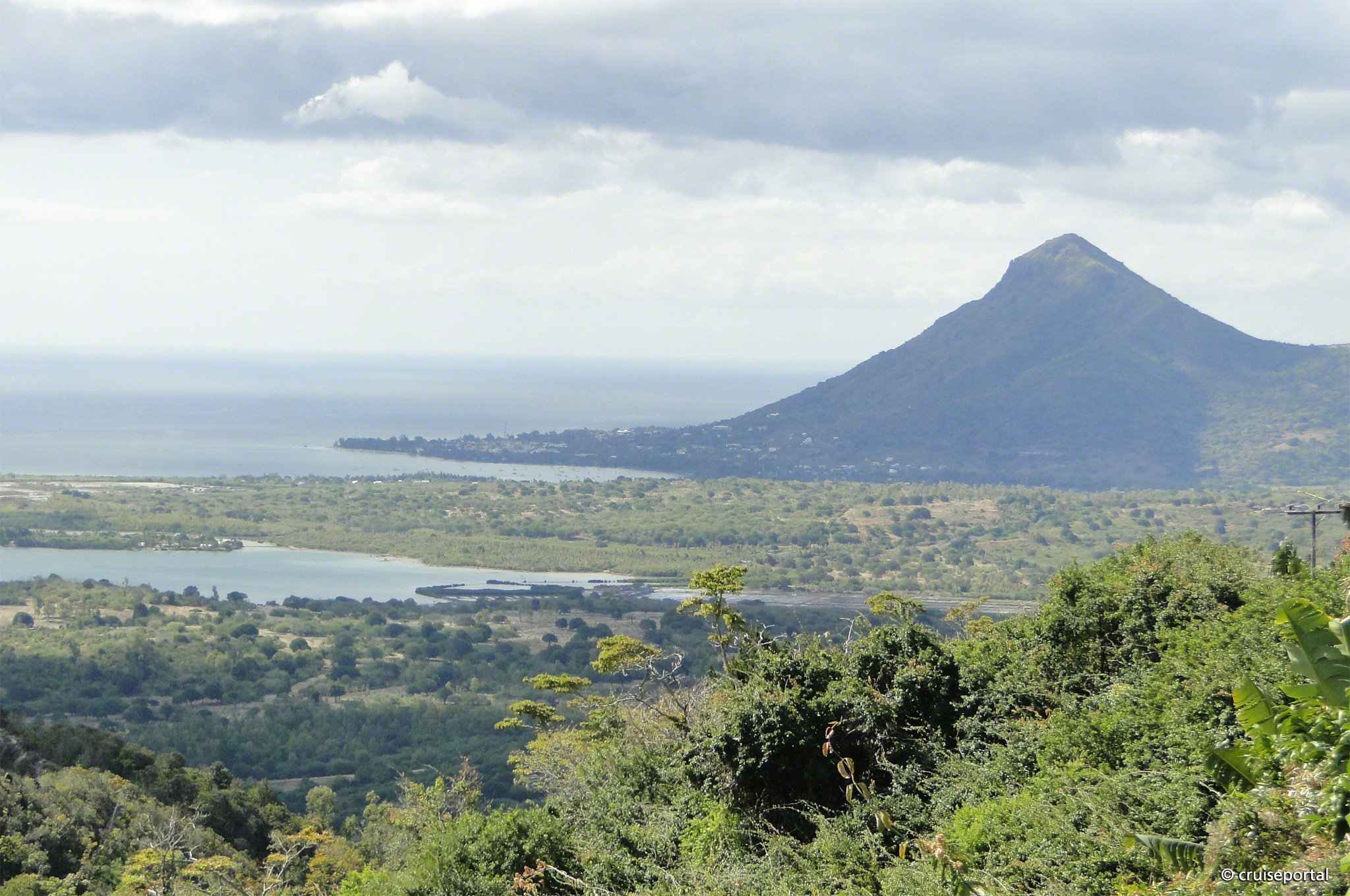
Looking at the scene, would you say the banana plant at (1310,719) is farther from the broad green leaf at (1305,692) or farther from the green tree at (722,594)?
the green tree at (722,594)

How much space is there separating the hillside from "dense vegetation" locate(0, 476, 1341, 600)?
17834mm

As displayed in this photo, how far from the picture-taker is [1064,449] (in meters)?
134

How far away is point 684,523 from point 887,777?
78590mm

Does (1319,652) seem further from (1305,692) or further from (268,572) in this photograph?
(268,572)

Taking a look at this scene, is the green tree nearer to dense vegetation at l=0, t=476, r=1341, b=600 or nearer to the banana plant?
the banana plant

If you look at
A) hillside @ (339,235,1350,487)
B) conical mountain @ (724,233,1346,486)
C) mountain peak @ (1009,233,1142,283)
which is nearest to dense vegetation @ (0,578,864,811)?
hillside @ (339,235,1350,487)

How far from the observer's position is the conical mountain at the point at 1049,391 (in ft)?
427

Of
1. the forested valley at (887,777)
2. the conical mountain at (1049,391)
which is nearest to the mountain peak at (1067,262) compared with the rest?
the conical mountain at (1049,391)

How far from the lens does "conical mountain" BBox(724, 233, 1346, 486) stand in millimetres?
130125

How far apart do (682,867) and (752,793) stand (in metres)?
1.54

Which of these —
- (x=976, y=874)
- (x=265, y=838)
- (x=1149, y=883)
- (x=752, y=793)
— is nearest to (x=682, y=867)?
(x=752, y=793)

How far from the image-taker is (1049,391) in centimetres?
14738

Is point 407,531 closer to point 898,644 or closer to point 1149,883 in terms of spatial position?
point 898,644

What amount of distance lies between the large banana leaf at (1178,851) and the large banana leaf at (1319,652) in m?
1.23
